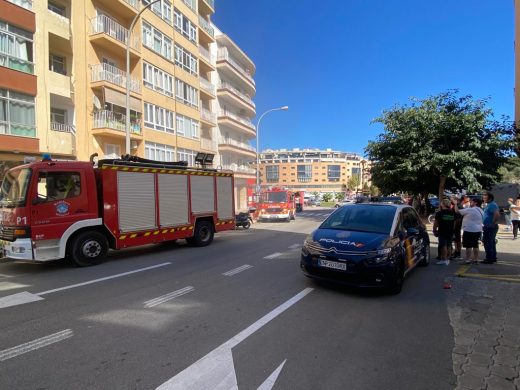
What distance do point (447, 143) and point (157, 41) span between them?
20.3 m

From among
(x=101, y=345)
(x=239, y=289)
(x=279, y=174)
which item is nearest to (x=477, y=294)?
(x=239, y=289)

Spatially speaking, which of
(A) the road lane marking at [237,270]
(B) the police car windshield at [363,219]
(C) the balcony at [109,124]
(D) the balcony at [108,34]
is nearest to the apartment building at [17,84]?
(C) the balcony at [109,124]

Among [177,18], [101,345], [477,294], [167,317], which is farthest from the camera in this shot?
[177,18]

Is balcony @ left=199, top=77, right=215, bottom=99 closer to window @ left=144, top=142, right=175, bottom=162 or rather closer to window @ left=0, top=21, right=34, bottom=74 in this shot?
window @ left=144, top=142, right=175, bottom=162

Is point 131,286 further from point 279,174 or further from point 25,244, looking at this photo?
point 279,174

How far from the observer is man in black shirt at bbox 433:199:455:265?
9.18 m

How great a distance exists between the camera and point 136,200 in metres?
10.0

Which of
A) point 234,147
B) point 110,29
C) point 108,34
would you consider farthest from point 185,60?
point 234,147

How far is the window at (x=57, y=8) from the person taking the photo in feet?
60.3

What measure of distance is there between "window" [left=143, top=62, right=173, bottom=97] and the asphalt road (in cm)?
1898

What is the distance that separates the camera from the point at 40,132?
54.4ft

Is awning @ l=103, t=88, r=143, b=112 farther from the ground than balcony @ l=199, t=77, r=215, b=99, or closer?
closer

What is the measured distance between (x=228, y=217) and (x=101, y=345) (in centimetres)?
956

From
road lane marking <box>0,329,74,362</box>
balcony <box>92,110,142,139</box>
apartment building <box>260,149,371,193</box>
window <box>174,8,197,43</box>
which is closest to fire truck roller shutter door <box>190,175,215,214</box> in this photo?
road lane marking <box>0,329,74,362</box>
